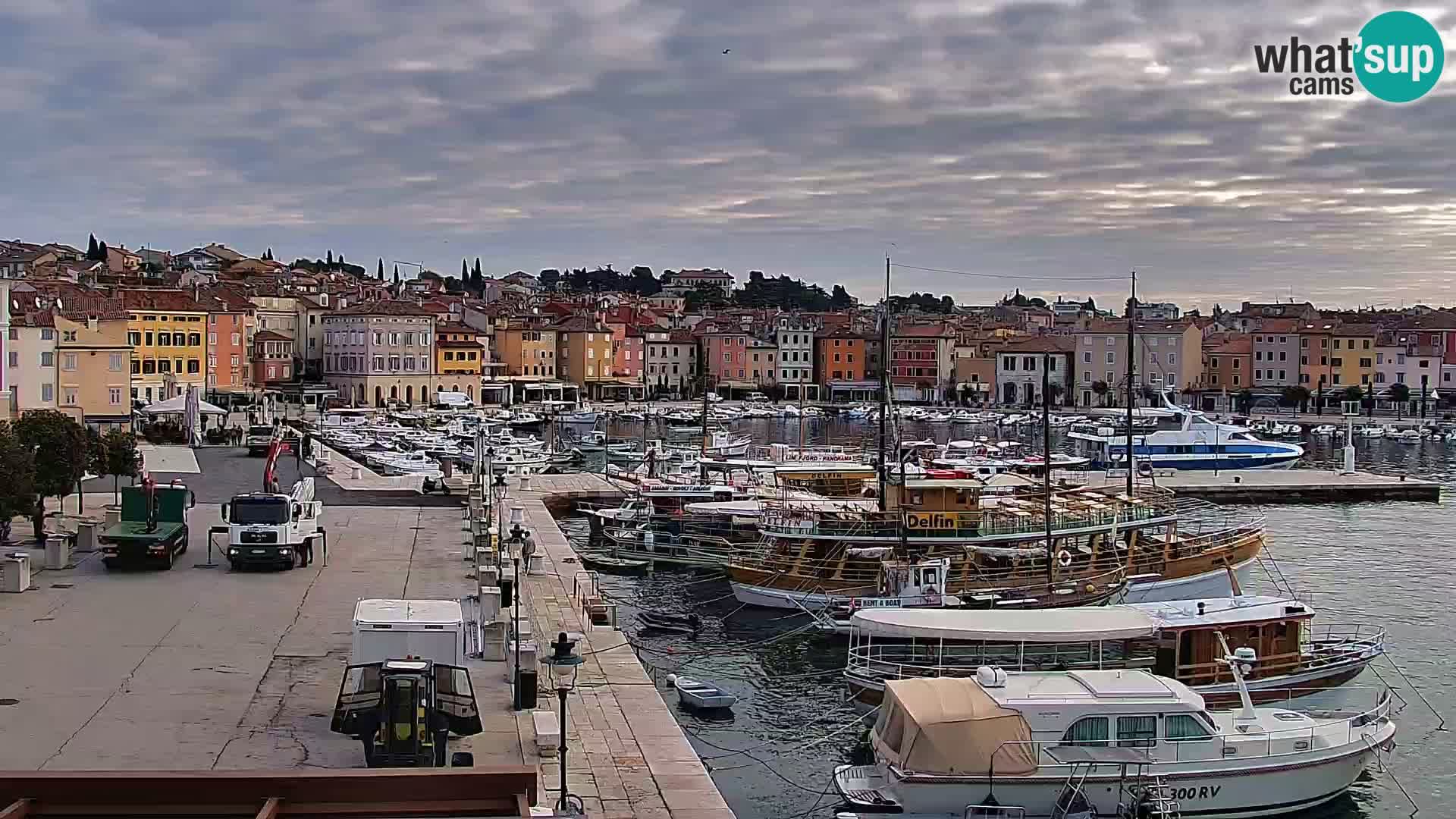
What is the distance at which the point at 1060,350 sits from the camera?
93.9 metres

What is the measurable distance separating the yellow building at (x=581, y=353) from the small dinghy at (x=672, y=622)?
72390 mm

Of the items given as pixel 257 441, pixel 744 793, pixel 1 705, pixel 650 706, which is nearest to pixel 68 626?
pixel 1 705

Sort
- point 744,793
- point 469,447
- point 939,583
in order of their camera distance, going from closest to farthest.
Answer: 1. point 744,793
2. point 939,583
3. point 469,447

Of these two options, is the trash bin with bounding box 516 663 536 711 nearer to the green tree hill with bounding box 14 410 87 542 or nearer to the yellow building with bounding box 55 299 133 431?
the green tree hill with bounding box 14 410 87 542

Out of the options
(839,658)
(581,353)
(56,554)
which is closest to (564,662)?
(839,658)

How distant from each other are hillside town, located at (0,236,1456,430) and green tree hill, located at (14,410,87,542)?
33406mm

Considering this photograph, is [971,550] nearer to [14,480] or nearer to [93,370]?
[14,480]

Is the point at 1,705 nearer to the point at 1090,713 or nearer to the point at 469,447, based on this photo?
the point at 1090,713

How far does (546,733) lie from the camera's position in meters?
12.3

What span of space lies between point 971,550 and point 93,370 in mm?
33283

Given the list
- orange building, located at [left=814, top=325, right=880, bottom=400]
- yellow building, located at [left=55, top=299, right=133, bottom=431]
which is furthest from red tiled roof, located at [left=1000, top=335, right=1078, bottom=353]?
yellow building, located at [left=55, top=299, right=133, bottom=431]

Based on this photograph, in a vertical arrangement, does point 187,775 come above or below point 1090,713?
above

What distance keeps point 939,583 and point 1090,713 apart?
946cm

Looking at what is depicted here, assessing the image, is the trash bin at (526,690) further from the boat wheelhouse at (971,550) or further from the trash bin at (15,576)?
the boat wheelhouse at (971,550)
